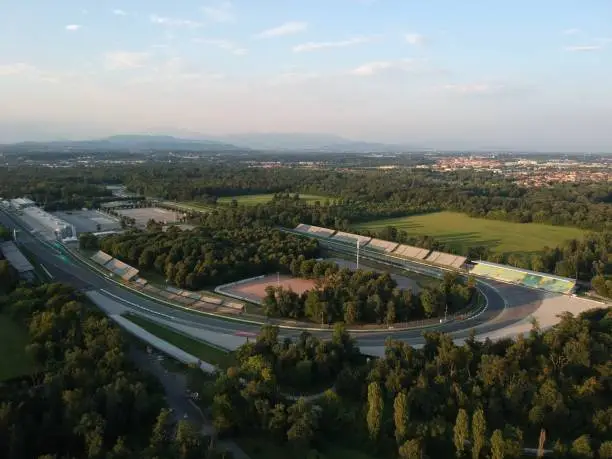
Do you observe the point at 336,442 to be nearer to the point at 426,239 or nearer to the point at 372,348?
the point at 372,348

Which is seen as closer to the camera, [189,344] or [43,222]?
[189,344]

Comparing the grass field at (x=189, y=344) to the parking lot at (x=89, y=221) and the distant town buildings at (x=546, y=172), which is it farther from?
the distant town buildings at (x=546, y=172)

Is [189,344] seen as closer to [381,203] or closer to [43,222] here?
[43,222]

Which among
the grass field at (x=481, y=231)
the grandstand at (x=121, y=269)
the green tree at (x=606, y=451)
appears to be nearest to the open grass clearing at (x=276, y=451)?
the green tree at (x=606, y=451)

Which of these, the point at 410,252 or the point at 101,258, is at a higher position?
the point at 410,252

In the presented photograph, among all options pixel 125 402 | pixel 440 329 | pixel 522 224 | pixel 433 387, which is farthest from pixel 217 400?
pixel 522 224

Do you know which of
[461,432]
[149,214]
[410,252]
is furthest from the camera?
[149,214]

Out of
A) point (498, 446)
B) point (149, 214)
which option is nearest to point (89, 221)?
point (149, 214)
